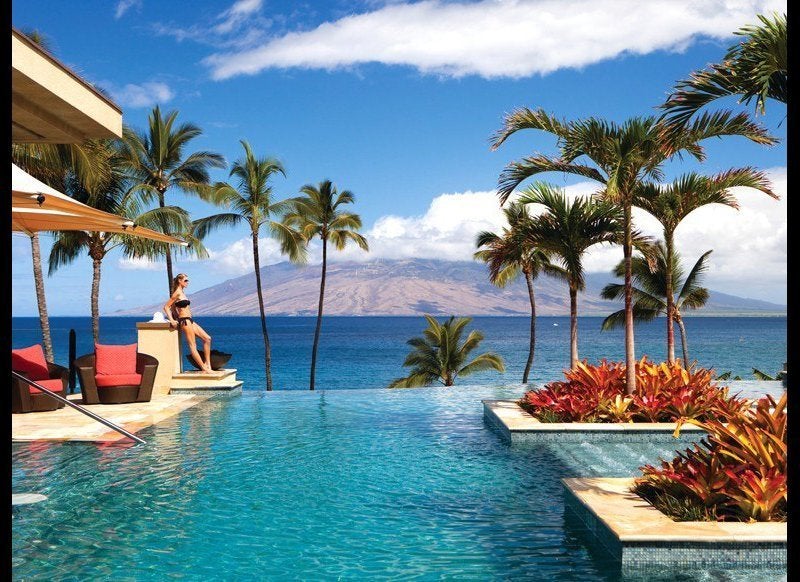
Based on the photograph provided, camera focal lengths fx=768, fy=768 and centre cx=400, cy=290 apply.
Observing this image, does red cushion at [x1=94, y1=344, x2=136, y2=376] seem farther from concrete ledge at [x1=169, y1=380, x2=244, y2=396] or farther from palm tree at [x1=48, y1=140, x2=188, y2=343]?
palm tree at [x1=48, y1=140, x2=188, y2=343]

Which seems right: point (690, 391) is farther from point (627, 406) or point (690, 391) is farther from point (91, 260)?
point (91, 260)

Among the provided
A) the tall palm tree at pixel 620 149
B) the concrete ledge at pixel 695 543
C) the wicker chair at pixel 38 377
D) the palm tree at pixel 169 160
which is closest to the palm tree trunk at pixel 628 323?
the tall palm tree at pixel 620 149

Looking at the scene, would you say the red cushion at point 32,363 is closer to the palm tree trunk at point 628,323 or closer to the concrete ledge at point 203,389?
the concrete ledge at point 203,389

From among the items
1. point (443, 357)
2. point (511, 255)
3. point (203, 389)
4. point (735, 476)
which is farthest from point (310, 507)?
point (443, 357)

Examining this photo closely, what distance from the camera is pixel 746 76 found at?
6113mm

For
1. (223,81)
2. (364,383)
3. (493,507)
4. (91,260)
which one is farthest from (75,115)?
(223,81)

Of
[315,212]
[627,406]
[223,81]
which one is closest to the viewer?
[627,406]

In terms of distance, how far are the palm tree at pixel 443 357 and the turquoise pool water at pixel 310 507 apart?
726 inches

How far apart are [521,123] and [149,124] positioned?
62.6 feet

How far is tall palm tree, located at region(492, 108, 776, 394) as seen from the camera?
959cm

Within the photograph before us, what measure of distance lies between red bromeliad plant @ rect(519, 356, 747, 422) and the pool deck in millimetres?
5215

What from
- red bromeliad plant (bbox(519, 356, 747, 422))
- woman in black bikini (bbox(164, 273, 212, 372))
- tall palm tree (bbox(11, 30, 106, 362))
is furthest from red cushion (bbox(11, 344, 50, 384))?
red bromeliad plant (bbox(519, 356, 747, 422))

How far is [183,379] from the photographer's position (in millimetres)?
13914

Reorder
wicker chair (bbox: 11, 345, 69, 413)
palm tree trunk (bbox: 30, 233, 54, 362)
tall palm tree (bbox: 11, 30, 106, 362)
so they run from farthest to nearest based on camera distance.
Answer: palm tree trunk (bbox: 30, 233, 54, 362), tall palm tree (bbox: 11, 30, 106, 362), wicker chair (bbox: 11, 345, 69, 413)
